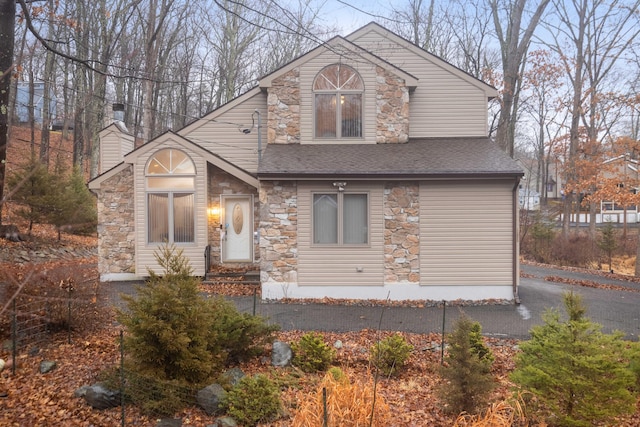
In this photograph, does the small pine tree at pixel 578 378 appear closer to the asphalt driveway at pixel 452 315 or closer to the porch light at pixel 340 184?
the asphalt driveway at pixel 452 315

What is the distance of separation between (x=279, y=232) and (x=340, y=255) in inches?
59.0

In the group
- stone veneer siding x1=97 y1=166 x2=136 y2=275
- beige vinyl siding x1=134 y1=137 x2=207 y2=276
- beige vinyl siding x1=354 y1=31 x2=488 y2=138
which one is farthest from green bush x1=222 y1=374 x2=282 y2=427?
beige vinyl siding x1=354 y1=31 x2=488 y2=138

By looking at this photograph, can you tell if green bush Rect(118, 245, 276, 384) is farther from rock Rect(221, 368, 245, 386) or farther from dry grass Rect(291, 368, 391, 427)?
dry grass Rect(291, 368, 391, 427)

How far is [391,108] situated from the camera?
11867 mm

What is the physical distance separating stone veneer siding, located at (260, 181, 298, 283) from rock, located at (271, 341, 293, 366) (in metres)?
4.30

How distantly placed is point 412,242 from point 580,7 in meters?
18.4

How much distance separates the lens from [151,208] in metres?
11.9

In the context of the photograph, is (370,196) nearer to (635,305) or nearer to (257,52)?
(635,305)

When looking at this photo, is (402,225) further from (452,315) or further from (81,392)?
(81,392)

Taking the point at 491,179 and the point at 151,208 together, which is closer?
the point at 491,179

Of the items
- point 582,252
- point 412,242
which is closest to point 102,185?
point 412,242

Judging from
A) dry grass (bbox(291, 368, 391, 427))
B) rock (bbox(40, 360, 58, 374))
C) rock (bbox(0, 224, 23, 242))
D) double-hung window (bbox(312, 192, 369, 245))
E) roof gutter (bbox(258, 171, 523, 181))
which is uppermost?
roof gutter (bbox(258, 171, 523, 181))

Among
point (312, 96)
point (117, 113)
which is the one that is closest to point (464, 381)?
point (312, 96)

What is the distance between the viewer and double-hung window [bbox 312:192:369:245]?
35.6 feet
